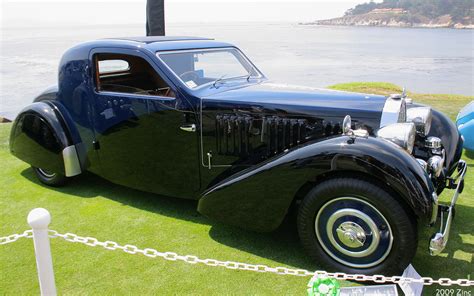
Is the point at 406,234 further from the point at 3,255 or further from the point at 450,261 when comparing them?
the point at 3,255

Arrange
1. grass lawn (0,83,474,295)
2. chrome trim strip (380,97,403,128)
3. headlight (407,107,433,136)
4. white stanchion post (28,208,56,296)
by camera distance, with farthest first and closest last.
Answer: headlight (407,107,433,136), chrome trim strip (380,97,403,128), grass lawn (0,83,474,295), white stanchion post (28,208,56,296)

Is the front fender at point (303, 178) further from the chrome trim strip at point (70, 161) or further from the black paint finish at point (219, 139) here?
the chrome trim strip at point (70, 161)

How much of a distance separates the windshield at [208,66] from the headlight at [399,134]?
1.67m

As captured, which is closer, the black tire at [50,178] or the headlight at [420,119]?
the headlight at [420,119]

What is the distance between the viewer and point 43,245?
2031 millimetres

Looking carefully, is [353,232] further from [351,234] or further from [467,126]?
[467,126]

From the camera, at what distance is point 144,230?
3.68 metres

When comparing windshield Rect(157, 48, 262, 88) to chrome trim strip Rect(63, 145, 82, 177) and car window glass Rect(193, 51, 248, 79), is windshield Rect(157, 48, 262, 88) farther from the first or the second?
chrome trim strip Rect(63, 145, 82, 177)

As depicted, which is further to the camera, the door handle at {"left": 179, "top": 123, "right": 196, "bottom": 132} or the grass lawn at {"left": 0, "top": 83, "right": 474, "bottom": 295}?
the door handle at {"left": 179, "top": 123, "right": 196, "bottom": 132}

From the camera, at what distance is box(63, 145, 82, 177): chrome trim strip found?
4.29m

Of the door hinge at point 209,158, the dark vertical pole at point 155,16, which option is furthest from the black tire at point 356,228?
the dark vertical pole at point 155,16

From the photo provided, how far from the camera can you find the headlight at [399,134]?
9.38 feet

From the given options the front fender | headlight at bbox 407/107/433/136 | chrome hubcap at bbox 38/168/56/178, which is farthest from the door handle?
chrome hubcap at bbox 38/168/56/178

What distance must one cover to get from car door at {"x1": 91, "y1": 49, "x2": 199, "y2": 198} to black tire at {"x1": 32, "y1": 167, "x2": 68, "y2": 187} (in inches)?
28.3
